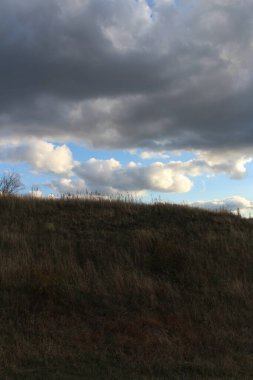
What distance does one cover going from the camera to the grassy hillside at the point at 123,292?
7.65 meters

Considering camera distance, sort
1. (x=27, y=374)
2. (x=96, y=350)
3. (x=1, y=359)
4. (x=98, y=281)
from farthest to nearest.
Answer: (x=98, y=281)
(x=96, y=350)
(x=1, y=359)
(x=27, y=374)

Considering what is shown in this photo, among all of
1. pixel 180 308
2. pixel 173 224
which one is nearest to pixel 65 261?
pixel 180 308

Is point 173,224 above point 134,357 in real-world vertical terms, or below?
above

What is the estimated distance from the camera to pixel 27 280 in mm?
11688

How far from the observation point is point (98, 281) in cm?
1231

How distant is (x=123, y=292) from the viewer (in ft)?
38.8

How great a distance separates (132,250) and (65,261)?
2371 millimetres

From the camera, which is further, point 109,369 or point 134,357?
point 134,357

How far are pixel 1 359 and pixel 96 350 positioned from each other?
5.43ft

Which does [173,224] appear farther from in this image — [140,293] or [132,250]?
[140,293]

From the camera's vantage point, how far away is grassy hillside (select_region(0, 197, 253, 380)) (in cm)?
765

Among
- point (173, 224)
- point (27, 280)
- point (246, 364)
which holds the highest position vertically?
point (173, 224)

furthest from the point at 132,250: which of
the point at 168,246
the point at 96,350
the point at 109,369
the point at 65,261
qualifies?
the point at 109,369

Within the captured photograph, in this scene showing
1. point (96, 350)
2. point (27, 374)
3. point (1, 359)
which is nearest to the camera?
point (27, 374)
